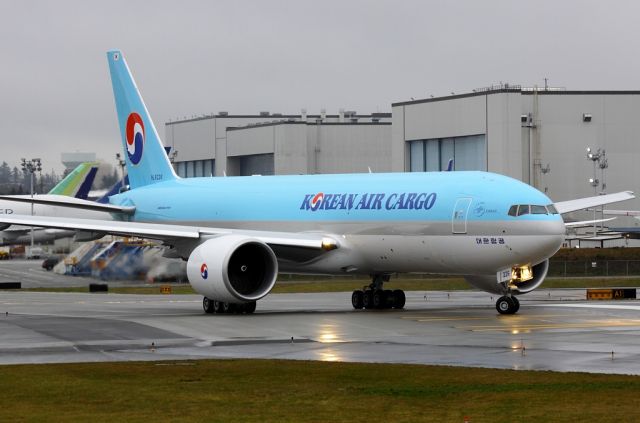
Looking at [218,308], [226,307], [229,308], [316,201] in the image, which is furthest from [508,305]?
[218,308]

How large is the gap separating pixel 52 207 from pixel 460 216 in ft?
279

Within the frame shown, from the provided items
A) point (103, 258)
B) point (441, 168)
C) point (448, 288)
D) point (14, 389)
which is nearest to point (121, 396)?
point (14, 389)

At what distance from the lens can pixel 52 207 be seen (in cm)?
11944

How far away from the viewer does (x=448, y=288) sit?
65.9 meters

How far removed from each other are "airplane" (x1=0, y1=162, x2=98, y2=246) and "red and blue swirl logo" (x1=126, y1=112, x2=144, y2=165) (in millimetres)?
66498

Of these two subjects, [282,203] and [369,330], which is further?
[282,203]

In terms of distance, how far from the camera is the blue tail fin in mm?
52219

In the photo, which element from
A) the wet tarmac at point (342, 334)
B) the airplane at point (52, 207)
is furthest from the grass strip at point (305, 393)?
the airplane at point (52, 207)

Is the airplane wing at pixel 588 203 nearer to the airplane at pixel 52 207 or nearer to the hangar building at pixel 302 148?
the airplane at pixel 52 207

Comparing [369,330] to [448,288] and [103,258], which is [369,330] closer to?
[448,288]

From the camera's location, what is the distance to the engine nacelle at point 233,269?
4012 cm

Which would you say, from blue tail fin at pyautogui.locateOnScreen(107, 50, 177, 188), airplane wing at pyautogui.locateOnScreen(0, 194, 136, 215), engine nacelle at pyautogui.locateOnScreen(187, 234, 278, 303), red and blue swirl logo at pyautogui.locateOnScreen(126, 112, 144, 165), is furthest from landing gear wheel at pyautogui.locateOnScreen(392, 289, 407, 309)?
red and blue swirl logo at pyautogui.locateOnScreen(126, 112, 144, 165)

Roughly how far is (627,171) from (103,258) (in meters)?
55.8

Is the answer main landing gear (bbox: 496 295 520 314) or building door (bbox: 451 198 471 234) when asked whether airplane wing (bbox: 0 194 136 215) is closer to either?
building door (bbox: 451 198 471 234)
